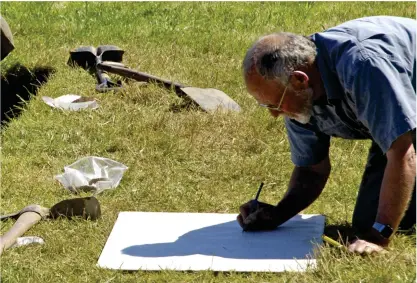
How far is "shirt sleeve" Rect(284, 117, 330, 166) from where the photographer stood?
173 inches

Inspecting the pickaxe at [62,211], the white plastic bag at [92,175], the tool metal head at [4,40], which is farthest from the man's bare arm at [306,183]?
the tool metal head at [4,40]

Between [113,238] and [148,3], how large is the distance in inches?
252

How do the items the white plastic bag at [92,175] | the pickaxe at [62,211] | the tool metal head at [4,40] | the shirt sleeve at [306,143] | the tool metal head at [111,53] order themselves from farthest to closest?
the tool metal head at [111,53], the tool metal head at [4,40], the white plastic bag at [92,175], the pickaxe at [62,211], the shirt sleeve at [306,143]

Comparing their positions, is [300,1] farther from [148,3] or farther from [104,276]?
[104,276]

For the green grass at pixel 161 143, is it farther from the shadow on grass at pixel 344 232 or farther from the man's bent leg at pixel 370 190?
the man's bent leg at pixel 370 190

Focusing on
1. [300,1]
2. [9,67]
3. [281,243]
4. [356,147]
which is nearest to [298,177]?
[281,243]

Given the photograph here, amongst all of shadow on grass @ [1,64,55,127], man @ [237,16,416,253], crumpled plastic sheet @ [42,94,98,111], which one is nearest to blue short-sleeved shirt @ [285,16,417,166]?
man @ [237,16,416,253]

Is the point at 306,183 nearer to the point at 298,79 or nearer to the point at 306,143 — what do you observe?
the point at 306,143

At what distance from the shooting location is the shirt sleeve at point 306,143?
14.4ft

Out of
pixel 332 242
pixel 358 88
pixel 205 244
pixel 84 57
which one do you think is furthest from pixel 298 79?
pixel 84 57

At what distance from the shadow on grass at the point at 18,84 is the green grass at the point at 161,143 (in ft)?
0.38

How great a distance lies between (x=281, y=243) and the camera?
441cm

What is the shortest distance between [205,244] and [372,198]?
907 millimetres

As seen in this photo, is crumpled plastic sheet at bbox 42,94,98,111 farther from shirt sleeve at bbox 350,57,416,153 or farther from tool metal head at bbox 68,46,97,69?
shirt sleeve at bbox 350,57,416,153
